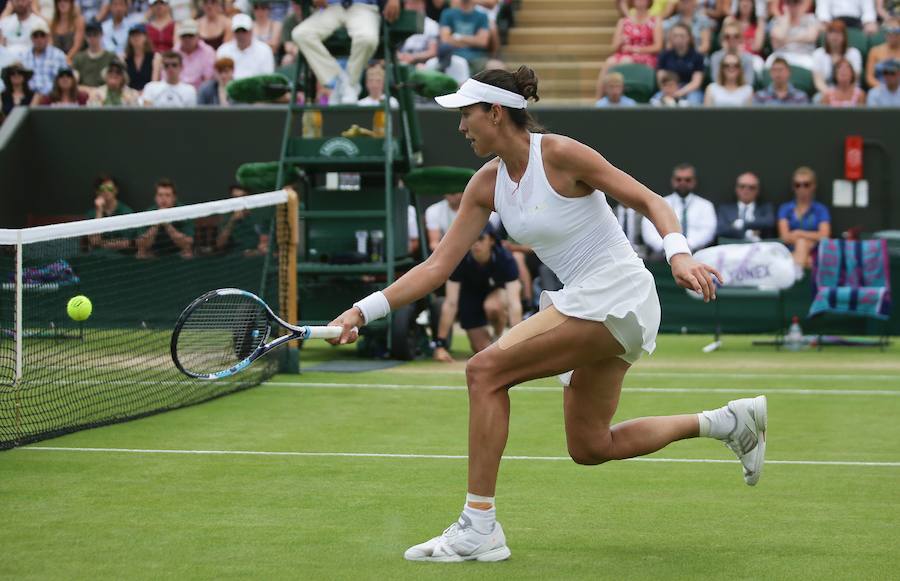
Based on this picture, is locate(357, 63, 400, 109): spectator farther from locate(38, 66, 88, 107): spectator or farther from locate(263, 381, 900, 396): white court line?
locate(263, 381, 900, 396): white court line

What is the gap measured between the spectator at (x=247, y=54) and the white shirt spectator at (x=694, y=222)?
517cm

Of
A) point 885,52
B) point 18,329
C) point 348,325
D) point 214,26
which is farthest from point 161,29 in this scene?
point 348,325

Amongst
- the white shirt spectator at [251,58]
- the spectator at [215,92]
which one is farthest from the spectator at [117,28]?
the spectator at [215,92]

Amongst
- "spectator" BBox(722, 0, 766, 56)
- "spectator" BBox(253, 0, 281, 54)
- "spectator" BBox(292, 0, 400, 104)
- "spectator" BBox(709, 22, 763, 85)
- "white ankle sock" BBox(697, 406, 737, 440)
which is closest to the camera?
"white ankle sock" BBox(697, 406, 737, 440)

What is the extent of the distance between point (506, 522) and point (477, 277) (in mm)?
7191

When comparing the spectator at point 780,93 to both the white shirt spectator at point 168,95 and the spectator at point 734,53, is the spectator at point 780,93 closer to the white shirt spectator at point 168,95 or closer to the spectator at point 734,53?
the spectator at point 734,53

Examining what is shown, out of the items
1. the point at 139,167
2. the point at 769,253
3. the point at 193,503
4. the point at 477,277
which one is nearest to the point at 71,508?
the point at 193,503

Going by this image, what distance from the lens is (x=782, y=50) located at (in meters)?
17.6

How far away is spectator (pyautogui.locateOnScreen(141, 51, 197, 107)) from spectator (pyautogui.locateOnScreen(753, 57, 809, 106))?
676cm

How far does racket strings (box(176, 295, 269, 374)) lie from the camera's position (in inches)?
238

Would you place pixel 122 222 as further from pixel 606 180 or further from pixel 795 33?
pixel 795 33

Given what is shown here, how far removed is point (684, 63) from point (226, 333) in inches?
449

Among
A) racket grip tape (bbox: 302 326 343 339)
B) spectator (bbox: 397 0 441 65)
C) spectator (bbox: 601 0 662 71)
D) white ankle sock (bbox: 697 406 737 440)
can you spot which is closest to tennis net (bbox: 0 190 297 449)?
racket grip tape (bbox: 302 326 343 339)

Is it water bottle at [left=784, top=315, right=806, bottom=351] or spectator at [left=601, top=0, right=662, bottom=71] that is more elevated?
spectator at [left=601, top=0, right=662, bottom=71]
